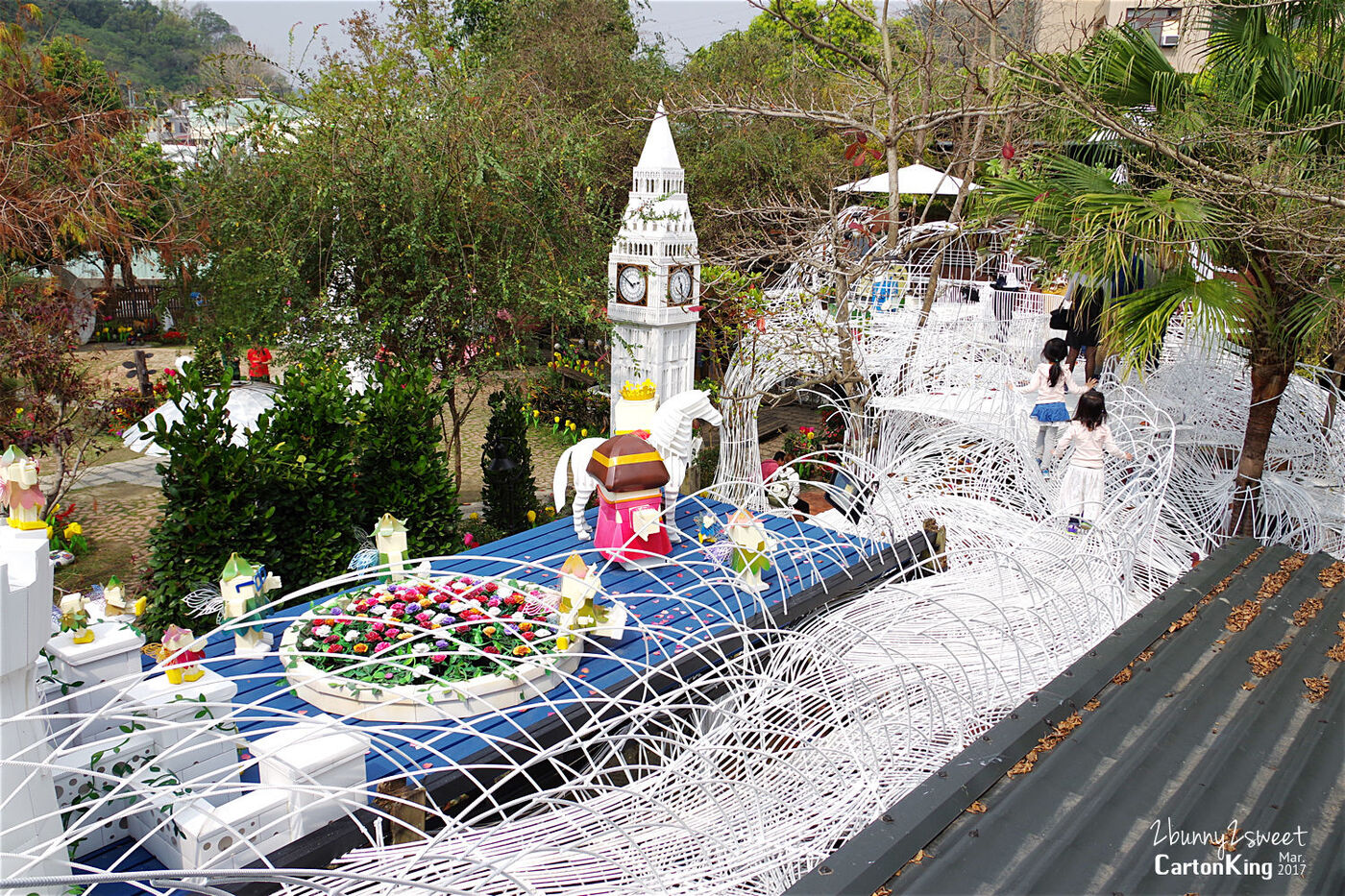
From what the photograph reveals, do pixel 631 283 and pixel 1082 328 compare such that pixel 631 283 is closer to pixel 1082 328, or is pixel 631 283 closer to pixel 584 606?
pixel 584 606

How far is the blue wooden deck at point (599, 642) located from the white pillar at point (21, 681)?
841 millimetres

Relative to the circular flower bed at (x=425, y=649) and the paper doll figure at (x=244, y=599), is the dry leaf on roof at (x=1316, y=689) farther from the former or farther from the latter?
the paper doll figure at (x=244, y=599)

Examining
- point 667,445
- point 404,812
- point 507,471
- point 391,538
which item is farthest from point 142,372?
point 404,812

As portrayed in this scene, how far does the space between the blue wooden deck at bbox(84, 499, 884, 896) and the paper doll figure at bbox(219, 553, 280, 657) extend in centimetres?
9

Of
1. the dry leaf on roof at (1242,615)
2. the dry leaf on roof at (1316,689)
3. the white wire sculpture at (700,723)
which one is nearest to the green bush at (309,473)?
the white wire sculpture at (700,723)

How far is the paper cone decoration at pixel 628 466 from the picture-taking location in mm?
6898

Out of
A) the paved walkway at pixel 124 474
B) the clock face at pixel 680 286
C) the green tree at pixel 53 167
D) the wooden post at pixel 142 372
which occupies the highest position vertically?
the green tree at pixel 53 167

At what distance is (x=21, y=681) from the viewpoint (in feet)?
9.55

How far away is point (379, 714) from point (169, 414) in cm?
489

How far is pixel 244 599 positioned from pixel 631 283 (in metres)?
4.53

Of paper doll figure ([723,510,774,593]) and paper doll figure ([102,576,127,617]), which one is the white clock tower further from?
paper doll figure ([102,576,127,617])

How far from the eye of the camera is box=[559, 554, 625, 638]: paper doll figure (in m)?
5.38

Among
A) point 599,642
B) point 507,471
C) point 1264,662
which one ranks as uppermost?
point 1264,662

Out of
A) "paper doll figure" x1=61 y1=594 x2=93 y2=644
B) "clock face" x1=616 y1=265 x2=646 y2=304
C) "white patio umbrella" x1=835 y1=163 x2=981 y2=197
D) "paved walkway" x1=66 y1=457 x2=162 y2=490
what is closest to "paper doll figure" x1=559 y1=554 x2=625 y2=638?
"paper doll figure" x1=61 y1=594 x2=93 y2=644
